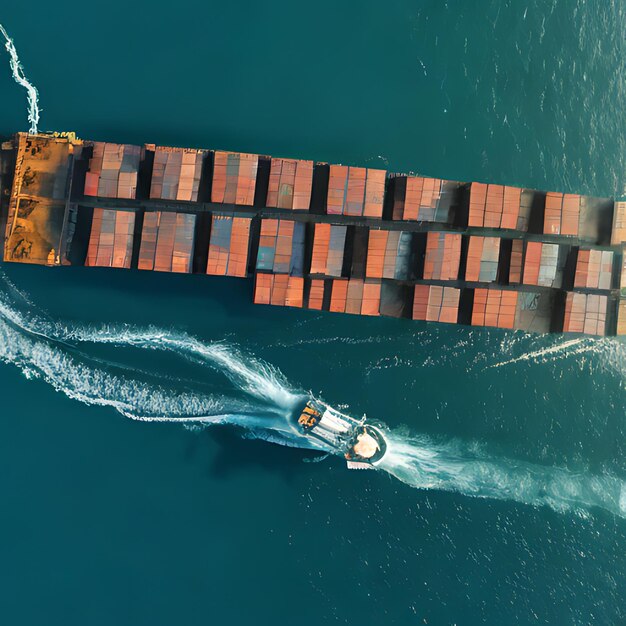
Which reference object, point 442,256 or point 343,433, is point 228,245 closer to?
point 442,256

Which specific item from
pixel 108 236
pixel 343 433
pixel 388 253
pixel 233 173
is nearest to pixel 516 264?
pixel 388 253

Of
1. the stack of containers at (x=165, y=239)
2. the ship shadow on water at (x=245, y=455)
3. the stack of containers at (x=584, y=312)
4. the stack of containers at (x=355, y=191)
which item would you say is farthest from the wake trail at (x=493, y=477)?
the stack of containers at (x=165, y=239)

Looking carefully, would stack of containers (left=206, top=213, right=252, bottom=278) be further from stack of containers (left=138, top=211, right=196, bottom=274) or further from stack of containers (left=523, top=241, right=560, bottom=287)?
stack of containers (left=523, top=241, right=560, bottom=287)

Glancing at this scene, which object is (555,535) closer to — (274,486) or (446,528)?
(446,528)

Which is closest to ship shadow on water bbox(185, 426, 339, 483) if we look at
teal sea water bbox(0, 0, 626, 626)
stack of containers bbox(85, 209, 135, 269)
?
teal sea water bbox(0, 0, 626, 626)

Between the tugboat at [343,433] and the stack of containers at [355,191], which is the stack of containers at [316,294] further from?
the tugboat at [343,433]
